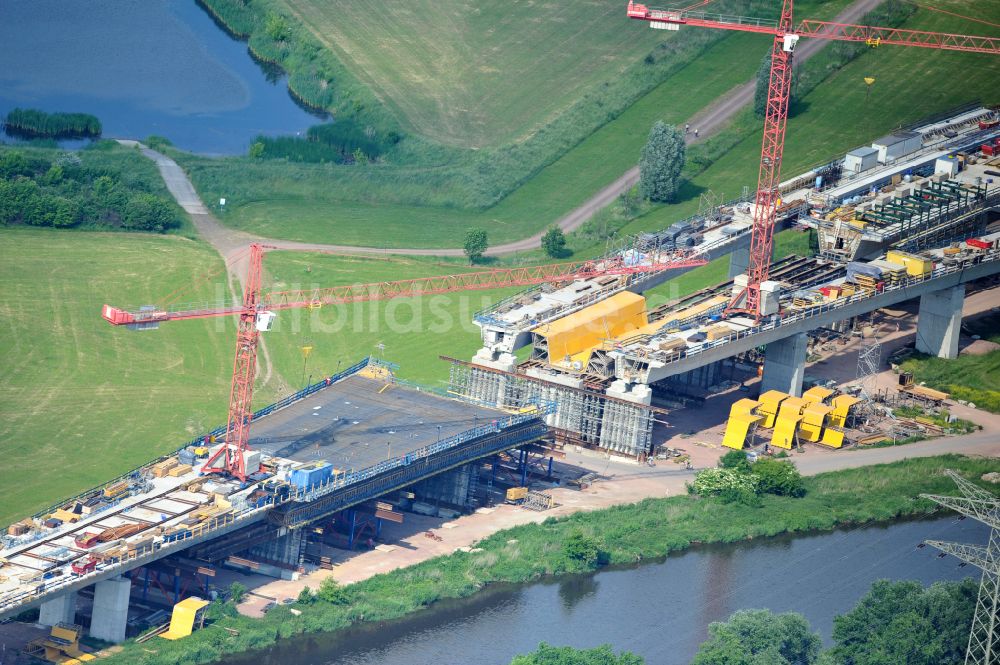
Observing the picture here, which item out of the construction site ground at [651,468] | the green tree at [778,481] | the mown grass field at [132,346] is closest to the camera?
the construction site ground at [651,468]

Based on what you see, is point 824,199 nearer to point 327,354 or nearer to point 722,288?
point 722,288

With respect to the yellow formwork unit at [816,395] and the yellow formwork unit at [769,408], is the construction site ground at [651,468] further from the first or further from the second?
the yellow formwork unit at [816,395]

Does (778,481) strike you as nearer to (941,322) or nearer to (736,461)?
(736,461)

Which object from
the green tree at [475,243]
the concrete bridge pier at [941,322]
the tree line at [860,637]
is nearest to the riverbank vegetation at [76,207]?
the green tree at [475,243]

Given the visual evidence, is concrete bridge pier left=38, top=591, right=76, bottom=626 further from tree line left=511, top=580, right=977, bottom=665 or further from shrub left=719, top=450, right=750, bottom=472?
shrub left=719, top=450, right=750, bottom=472

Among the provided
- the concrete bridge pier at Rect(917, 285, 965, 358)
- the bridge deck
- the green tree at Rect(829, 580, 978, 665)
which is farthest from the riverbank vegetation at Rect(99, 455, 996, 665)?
the concrete bridge pier at Rect(917, 285, 965, 358)

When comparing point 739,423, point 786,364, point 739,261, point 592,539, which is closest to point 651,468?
point 739,423
